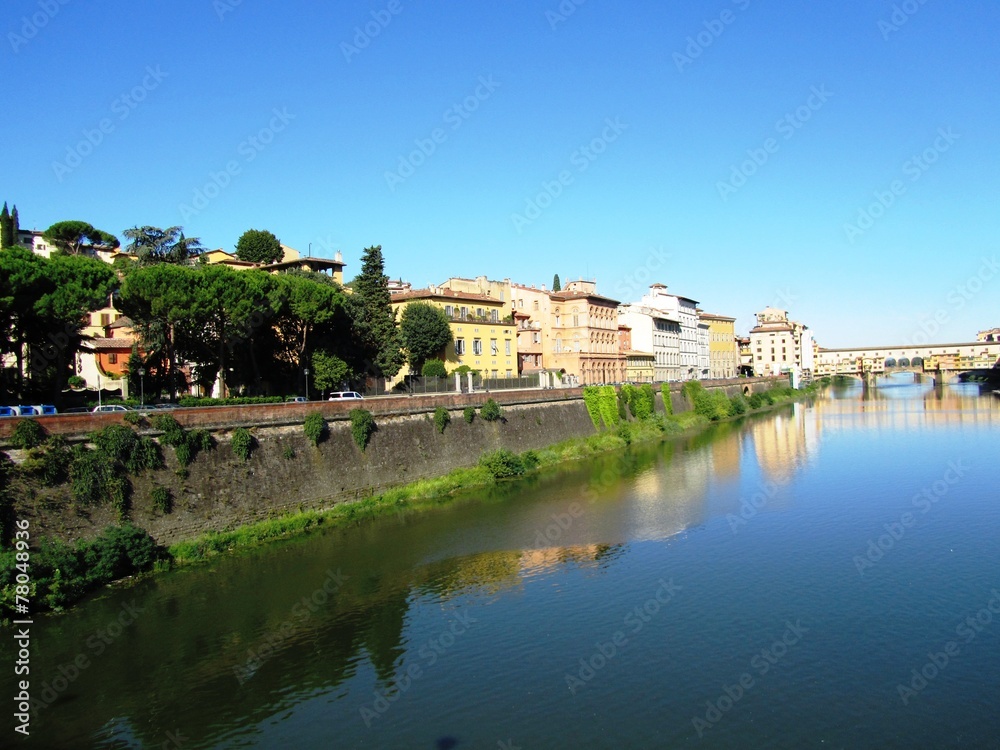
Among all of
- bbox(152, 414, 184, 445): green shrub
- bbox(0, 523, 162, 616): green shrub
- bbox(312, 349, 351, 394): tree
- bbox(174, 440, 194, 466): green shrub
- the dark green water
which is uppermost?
bbox(312, 349, 351, 394): tree

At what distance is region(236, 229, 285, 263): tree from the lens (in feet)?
216

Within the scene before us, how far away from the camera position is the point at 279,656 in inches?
627

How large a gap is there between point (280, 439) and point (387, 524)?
469cm

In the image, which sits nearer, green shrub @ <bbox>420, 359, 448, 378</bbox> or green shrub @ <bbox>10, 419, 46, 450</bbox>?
green shrub @ <bbox>10, 419, 46, 450</bbox>

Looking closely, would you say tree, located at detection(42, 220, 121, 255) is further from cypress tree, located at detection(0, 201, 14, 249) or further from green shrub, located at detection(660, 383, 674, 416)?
green shrub, located at detection(660, 383, 674, 416)

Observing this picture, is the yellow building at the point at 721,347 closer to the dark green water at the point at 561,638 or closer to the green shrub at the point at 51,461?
the dark green water at the point at 561,638

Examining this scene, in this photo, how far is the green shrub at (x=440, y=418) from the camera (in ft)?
114

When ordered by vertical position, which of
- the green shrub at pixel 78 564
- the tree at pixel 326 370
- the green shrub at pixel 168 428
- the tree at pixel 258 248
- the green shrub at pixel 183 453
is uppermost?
the tree at pixel 258 248

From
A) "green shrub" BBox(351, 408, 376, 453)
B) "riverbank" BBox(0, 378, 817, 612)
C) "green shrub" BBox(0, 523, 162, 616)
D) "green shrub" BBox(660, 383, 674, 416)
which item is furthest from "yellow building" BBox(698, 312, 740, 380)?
"green shrub" BBox(0, 523, 162, 616)

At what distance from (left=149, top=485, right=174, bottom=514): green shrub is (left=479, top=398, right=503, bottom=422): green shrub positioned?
18.3 m

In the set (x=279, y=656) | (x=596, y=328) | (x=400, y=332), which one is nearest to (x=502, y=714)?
(x=279, y=656)

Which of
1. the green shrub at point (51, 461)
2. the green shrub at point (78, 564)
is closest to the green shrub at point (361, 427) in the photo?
the green shrub at point (78, 564)

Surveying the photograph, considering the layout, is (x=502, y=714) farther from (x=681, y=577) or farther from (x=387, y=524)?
(x=387, y=524)

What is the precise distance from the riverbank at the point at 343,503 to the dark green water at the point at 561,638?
0.96 meters
